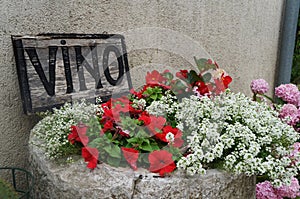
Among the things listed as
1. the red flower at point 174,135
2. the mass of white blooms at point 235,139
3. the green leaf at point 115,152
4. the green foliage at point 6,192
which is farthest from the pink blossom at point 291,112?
the green foliage at point 6,192

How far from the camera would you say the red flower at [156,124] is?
142cm

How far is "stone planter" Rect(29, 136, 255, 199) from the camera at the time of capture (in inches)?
47.7

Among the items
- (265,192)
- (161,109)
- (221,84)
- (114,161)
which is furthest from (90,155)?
(265,192)

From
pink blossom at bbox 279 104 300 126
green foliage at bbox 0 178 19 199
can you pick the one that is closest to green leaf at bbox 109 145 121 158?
green foliage at bbox 0 178 19 199

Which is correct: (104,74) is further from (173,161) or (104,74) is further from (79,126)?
(173,161)

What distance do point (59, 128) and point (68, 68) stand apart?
56cm

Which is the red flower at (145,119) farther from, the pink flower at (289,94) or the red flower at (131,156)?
the pink flower at (289,94)

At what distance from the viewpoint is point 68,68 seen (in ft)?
6.41

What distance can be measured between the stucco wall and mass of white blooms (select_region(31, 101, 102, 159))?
38cm

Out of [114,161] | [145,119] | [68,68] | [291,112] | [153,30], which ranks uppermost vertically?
[153,30]

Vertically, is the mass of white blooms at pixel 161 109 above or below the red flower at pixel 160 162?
above

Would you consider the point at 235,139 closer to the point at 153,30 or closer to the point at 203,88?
the point at 203,88

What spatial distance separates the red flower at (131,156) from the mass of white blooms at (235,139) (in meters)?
0.17

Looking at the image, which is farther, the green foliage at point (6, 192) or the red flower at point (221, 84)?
the red flower at point (221, 84)
